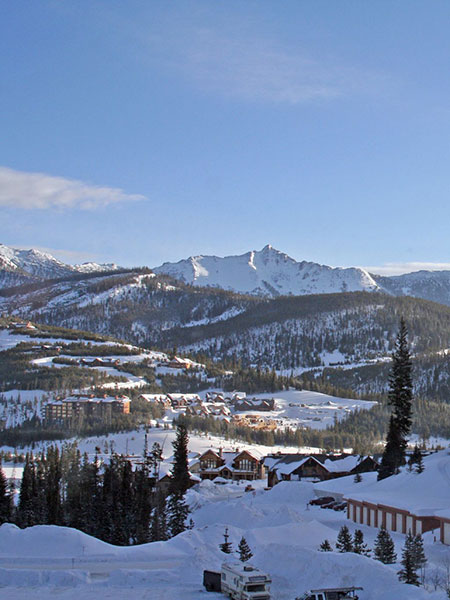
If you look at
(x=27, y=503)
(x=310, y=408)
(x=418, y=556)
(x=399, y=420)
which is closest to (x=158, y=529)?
(x=27, y=503)

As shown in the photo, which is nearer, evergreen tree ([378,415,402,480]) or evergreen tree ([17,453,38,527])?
evergreen tree ([17,453,38,527])

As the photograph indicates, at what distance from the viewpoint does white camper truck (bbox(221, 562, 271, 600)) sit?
23781 millimetres

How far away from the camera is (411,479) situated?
156 feet

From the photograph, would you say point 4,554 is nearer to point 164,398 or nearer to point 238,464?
point 238,464

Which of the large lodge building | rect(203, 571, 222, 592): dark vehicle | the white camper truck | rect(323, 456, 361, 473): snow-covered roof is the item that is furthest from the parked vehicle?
rect(323, 456, 361, 473): snow-covered roof

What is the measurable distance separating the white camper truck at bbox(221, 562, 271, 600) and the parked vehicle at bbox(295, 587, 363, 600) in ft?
3.68

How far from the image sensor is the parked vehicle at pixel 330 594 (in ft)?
75.6

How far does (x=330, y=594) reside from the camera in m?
23.2

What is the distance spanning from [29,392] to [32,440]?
4486 centimetres

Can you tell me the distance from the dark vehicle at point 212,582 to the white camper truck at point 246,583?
815mm

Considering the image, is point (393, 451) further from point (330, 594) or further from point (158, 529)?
point (330, 594)

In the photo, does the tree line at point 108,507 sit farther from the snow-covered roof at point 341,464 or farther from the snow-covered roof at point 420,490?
the snow-covered roof at point 341,464

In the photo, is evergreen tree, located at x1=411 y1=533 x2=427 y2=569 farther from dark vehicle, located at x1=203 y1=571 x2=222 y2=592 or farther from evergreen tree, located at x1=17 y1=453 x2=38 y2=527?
evergreen tree, located at x1=17 y1=453 x2=38 y2=527

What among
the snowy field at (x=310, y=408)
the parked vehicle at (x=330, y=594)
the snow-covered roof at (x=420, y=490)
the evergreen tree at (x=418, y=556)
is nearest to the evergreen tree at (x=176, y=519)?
the snow-covered roof at (x=420, y=490)
